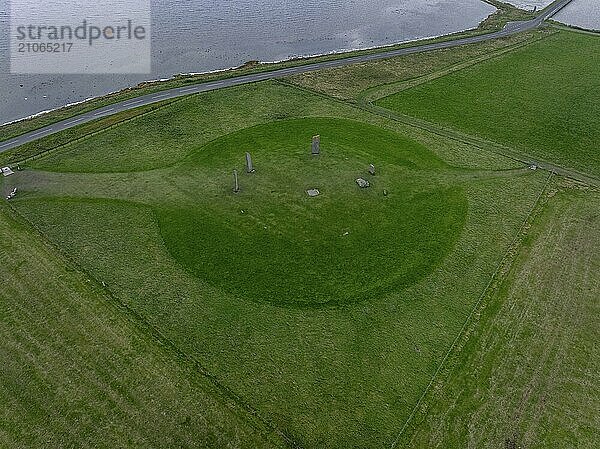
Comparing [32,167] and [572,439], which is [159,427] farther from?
[32,167]

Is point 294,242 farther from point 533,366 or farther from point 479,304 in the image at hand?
point 533,366

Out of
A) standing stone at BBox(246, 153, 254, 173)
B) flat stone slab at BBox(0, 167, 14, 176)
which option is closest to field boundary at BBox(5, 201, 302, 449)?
flat stone slab at BBox(0, 167, 14, 176)

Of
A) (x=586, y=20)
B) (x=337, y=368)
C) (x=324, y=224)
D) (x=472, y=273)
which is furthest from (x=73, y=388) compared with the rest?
(x=586, y=20)

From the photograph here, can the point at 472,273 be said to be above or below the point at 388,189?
below

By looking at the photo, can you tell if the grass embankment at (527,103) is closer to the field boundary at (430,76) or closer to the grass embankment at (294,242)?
the field boundary at (430,76)

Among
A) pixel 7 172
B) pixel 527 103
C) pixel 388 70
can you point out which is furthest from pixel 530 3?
pixel 7 172
